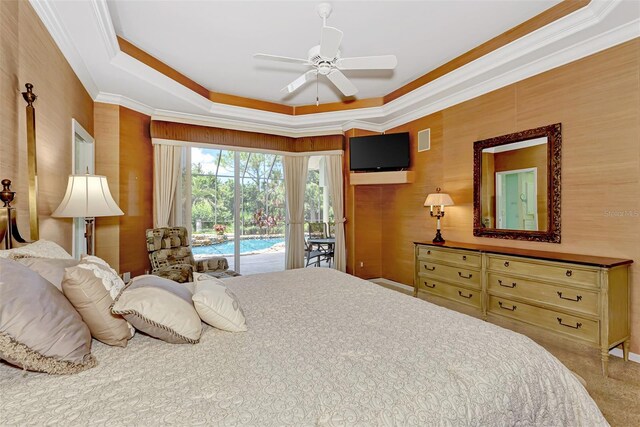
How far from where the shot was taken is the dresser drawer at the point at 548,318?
7.77ft

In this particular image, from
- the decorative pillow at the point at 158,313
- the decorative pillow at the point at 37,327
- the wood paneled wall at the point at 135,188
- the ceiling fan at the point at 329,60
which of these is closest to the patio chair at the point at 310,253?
the wood paneled wall at the point at 135,188

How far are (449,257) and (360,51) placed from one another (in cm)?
252

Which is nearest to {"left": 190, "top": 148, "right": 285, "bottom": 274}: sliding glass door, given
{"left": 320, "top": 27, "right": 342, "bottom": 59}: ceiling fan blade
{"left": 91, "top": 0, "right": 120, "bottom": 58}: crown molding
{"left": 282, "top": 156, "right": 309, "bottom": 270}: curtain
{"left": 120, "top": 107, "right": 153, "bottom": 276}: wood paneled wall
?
{"left": 282, "top": 156, "right": 309, "bottom": 270}: curtain

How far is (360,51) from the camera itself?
3352mm

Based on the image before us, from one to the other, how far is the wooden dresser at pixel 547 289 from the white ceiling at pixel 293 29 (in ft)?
7.16

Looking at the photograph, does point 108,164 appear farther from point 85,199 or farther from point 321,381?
point 321,381

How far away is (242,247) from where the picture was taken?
5152mm

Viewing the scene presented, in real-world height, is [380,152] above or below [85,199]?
above

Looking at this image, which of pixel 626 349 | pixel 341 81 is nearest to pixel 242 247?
pixel 341 81

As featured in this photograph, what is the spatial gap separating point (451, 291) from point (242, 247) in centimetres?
326

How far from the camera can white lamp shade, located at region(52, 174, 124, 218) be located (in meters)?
2.27

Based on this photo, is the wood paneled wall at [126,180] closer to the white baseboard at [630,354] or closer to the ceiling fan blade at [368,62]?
the ceiling fan blade at [368,62]

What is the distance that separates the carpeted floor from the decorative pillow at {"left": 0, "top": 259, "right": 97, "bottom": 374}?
2.83 meters

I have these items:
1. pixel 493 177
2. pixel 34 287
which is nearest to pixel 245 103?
pixel 493 177
